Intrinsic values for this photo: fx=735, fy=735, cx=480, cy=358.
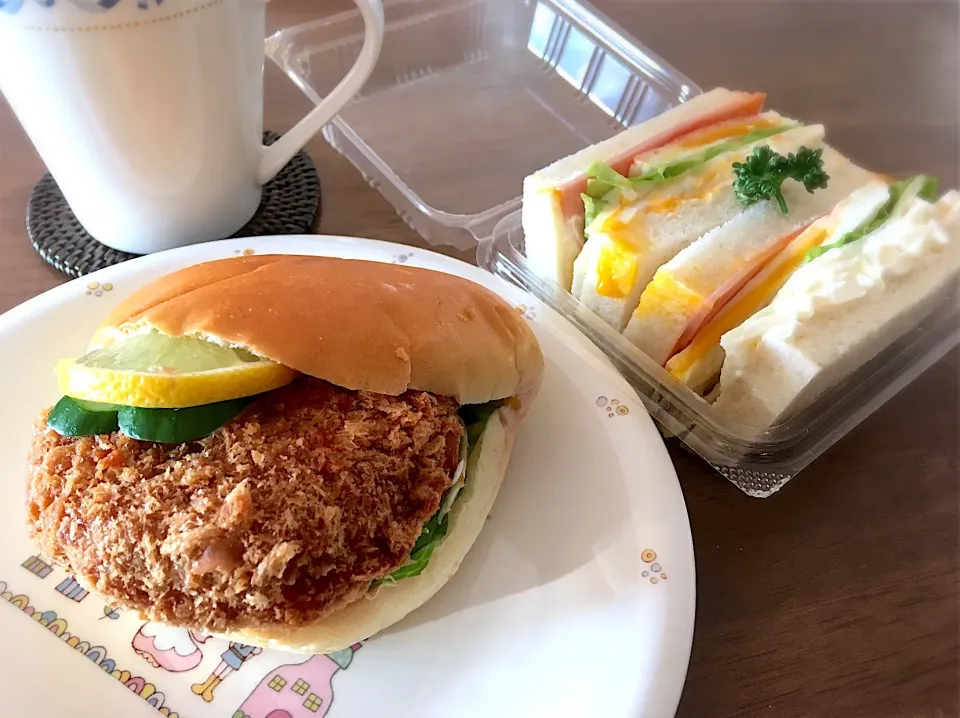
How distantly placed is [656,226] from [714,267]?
0.16 metres

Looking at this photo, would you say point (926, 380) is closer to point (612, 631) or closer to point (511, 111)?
point (612, 631)

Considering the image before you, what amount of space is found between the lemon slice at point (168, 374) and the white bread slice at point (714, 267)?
71 cm

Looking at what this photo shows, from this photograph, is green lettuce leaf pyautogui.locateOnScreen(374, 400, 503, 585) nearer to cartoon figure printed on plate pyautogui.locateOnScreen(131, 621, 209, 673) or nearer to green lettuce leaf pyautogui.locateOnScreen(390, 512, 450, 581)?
green lettuce leaf pyautogui.locateOnScreen(390, 512, 450, 581)

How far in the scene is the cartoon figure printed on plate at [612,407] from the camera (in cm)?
137

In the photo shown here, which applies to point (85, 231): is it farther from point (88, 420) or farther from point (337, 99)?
point (88, 420)

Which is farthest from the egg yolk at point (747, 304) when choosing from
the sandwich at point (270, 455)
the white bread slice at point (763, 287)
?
the sandwich at point (270, 455)

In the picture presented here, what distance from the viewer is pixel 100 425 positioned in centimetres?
105

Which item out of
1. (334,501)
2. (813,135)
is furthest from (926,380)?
(334,501)

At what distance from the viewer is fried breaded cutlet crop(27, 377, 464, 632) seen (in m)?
0.94

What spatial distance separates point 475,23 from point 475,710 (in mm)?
2028

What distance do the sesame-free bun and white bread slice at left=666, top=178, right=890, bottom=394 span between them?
1.04ft

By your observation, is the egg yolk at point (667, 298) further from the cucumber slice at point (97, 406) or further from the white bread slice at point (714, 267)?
the cucumber slice at point (97, 406)

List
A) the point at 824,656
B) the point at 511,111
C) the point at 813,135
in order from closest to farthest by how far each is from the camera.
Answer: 1. the point at 824,656
2. the point at 813,135
3. the point at 511,111

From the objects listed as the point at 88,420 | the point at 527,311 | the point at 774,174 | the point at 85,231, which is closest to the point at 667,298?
the point at 527,311
